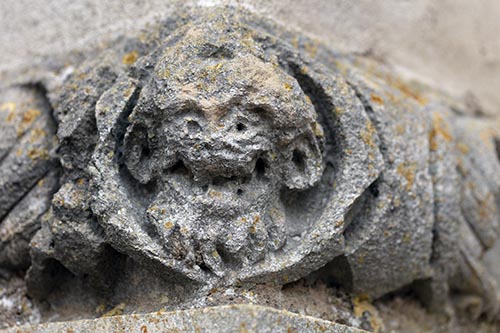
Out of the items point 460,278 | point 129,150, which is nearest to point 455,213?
point 460,278

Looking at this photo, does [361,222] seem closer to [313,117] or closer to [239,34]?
[313,117]

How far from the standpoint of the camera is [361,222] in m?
1.52

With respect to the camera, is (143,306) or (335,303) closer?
(143,306)

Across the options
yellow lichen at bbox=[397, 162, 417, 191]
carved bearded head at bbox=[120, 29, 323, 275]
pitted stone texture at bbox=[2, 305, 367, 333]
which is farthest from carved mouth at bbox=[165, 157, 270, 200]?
yellow lichen at bbox=[397, 162, 417, 191]

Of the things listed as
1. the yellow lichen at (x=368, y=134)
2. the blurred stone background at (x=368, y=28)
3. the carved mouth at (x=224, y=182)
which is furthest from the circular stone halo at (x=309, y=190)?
the blurred stone background at (x=368, y=28)

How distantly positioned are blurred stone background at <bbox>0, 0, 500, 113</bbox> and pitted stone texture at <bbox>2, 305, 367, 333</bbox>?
76cm

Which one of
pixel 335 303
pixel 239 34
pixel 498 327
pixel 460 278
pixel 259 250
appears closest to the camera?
pixel 259 250

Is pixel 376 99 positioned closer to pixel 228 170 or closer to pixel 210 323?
pixel 228 170

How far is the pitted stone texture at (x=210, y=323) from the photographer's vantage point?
116 centimetres

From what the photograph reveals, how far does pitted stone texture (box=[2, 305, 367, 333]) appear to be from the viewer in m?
1.16

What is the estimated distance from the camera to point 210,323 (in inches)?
46.0

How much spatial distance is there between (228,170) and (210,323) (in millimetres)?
302

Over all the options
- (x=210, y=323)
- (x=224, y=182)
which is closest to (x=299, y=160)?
(x=224, y=182)

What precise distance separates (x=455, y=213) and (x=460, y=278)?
23cm
